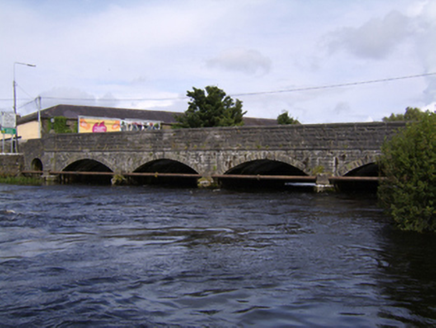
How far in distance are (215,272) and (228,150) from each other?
40.1ft

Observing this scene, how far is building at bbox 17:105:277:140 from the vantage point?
3900 cm

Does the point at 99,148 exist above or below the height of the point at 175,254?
above

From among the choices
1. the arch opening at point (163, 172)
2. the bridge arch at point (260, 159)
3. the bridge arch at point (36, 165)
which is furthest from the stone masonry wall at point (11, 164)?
the bridge arch at point (260, 159)

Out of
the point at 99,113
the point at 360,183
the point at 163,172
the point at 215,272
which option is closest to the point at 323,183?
the point at 360,183

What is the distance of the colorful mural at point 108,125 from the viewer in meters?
38.4

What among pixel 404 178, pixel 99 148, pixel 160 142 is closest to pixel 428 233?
pixel 404 178

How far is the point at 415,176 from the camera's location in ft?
24.6

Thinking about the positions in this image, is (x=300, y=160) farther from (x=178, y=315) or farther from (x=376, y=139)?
(x=178, y=315)

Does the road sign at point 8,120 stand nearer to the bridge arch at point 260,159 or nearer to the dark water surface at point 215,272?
the bridge arch at point 260,159

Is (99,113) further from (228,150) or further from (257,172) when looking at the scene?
(228,150)

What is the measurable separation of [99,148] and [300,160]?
11.1 metres

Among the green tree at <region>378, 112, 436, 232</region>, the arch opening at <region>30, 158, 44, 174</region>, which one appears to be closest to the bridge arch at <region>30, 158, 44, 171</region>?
the arch opening at <region>30, 158, 44, 174</region>

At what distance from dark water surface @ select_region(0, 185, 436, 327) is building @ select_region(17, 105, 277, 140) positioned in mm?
29508

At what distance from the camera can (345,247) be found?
673 cm
